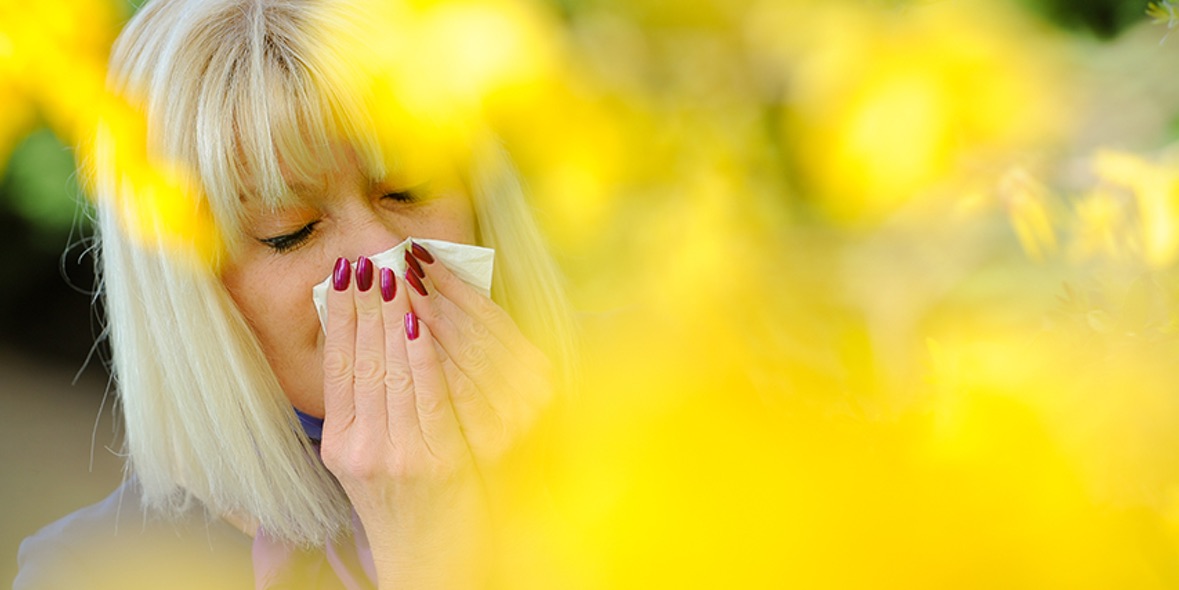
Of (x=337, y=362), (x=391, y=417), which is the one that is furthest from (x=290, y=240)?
(x=391, y=417)

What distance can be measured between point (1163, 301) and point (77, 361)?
235 cm

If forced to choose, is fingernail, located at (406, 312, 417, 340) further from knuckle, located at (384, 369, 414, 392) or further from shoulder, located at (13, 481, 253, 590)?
shoulder, located at (13, 481, 253, 590)

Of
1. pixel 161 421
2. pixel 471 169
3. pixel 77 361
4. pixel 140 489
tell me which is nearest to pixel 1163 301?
pixel 471 169

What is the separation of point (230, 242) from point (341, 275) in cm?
24

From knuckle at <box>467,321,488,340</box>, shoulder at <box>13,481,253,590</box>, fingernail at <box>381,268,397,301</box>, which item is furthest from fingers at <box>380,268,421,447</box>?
shoulder at <box>13,481,253,590</box>

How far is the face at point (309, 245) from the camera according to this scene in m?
1.41

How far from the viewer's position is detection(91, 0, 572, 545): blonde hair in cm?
138

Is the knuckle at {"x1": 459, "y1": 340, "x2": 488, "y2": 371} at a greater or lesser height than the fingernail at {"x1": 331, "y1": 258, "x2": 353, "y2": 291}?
lesser

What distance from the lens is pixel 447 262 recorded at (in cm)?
140

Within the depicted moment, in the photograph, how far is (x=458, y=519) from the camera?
4.55 ft

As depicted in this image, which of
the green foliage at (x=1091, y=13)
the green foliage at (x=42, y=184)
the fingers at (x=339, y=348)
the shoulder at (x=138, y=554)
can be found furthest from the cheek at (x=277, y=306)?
the green foliage at (x=1091, y=13)

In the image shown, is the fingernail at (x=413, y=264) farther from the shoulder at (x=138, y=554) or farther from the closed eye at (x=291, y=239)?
the shoulder at (x=138, y=554)

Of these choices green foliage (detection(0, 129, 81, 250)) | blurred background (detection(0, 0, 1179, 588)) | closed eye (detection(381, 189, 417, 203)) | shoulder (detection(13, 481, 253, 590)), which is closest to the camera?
blurred background (detection(0, 0, 1179, 588))

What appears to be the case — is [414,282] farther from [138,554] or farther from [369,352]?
[138,554]
